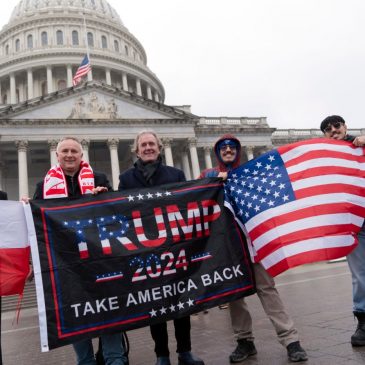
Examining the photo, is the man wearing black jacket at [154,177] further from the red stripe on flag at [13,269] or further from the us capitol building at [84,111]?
the us capitol building at [84,111]

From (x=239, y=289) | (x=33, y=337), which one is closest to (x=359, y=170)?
(x=239, y=289)

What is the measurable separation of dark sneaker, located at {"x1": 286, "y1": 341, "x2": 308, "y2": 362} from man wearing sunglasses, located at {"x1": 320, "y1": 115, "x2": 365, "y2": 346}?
826mm

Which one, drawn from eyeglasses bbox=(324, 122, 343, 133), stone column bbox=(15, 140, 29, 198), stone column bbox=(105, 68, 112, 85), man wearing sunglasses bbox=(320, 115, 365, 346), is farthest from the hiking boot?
stone column bbox=(105, 68, 112, 85)

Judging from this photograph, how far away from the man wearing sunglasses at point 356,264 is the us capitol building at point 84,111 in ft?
99.9

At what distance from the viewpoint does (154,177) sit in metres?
5.80

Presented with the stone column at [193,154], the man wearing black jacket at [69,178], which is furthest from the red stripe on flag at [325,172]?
the stone column at [193,154]

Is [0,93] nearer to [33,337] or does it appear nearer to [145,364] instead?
[33,337]

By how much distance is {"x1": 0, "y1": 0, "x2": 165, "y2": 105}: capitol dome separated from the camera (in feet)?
187

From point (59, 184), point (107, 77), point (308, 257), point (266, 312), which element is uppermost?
point (107, 77)

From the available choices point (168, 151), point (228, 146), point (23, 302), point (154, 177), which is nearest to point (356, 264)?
point (228, 146)

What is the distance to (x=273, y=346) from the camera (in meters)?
5.59

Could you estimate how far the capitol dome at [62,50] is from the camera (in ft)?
187

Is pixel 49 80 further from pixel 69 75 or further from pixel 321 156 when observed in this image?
pixel 321 156

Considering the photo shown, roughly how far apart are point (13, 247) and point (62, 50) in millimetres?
57748
